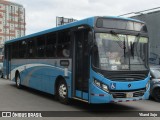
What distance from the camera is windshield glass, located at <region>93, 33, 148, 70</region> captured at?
9.52m

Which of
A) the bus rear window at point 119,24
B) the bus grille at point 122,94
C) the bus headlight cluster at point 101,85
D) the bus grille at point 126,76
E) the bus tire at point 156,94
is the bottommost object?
the bus tire at point 156,94

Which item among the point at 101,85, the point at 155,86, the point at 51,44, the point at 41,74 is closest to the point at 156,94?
the point at 155,86

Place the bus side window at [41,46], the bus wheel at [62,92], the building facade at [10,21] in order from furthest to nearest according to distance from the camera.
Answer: the building facade at [10,21] < the bus side window at [41,46] < the bus wheel at [62,92]

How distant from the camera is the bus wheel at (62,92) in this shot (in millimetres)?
11469

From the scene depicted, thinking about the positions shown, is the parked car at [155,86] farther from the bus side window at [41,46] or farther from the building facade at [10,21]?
the building facade at [10,21]

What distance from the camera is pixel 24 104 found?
1153 centimetres

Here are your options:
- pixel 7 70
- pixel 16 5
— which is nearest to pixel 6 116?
pixel 7 70

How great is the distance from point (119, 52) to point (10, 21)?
328 feet

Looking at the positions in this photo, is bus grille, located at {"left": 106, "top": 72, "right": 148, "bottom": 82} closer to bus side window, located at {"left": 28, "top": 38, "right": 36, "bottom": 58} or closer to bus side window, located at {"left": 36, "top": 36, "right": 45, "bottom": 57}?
bus side window, located at {"left": 36, "top": 36, "right": 45, "bottom": 57}

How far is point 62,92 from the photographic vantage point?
38.4ft

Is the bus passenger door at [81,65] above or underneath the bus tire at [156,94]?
above

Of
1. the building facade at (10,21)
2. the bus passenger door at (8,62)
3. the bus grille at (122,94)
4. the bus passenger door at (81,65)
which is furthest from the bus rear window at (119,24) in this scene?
the building facade at (10,21)

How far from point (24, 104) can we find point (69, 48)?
2726 mm

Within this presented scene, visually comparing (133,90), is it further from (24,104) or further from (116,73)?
(24,104)
